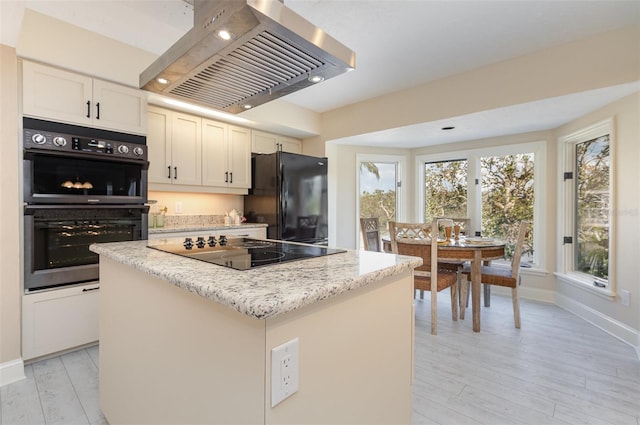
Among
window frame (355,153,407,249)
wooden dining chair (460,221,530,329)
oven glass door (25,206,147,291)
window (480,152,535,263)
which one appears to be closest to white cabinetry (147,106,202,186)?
oven glass door (25,206,147,291)

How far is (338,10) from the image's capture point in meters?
2.10

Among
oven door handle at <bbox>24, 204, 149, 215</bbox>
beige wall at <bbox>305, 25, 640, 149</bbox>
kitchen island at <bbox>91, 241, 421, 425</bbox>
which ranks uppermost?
beige wall at <bbox>305, 25, 640, 149</bbox>

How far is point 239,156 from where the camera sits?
375 cm

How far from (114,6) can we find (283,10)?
184 cm

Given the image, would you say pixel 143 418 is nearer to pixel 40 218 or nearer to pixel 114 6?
pixel 40 218

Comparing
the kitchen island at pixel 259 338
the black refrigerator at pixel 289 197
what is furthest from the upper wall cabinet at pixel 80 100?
the kitchen island at pixel 259 338

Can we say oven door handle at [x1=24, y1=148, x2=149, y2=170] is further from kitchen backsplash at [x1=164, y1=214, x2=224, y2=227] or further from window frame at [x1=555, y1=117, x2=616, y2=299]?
window frame at [x1=555, y1=117, x2=616, y2=299]

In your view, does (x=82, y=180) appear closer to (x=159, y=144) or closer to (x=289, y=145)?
(x=159, y=144)

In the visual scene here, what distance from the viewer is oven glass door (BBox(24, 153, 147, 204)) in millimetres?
2115

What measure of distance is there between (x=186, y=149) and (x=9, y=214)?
1.55m

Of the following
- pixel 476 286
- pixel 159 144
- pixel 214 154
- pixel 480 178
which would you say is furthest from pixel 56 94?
pixel 480 178

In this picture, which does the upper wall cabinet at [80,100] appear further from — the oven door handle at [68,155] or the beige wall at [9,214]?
the oven door handle at [68,155]

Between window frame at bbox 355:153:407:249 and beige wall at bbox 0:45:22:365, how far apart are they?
379 cm

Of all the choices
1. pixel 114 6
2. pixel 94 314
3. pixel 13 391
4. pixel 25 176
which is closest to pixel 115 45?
pixel 114 6
